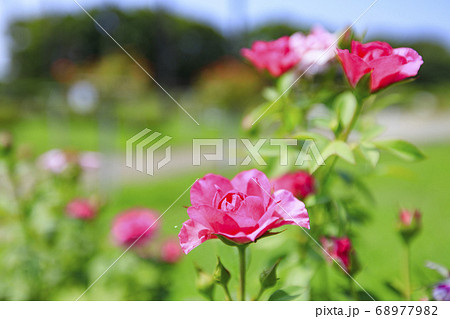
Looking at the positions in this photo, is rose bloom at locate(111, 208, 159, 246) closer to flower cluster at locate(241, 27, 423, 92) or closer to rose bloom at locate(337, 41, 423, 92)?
flower cluster at locate(241, 27, 423, 92)

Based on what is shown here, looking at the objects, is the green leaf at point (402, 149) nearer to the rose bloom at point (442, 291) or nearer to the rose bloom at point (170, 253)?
the rose bloom at point (442, 291)

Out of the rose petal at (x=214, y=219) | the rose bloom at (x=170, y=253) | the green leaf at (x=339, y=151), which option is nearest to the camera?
the rose petal at (x=214, y=219)

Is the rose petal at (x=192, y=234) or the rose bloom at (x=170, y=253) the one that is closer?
the rose petal at (x=192, y=234)

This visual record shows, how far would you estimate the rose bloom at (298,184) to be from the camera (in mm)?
513

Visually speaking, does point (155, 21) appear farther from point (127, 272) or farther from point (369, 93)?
point (369, 93)

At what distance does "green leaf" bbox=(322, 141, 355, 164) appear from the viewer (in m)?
0.43

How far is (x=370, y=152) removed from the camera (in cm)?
45

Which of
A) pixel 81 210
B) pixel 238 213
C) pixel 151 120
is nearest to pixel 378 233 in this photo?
pixel 81 210

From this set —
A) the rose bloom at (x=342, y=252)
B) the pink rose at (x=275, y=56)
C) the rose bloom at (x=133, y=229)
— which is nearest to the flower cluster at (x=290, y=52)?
the pink rose at (x=275, y=56)

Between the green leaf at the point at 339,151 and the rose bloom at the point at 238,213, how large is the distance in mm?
109

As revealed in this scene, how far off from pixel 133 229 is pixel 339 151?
61 cm

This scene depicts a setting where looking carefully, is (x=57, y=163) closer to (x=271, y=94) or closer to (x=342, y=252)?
(x=271, y=94)

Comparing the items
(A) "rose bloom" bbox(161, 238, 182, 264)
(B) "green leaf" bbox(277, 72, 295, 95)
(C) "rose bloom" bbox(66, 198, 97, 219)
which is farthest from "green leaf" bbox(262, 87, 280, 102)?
(C) "rose bloom" bbox(66, 198, 97, 219)

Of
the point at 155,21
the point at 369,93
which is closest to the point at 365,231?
the point at 369,93
